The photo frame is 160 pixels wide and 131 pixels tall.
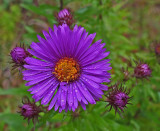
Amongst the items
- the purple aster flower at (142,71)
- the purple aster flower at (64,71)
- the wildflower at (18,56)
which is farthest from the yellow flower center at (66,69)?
the purple aster flower at (142,71)

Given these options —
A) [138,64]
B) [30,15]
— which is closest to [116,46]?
[138,64]

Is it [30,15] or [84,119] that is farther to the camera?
[30,15]

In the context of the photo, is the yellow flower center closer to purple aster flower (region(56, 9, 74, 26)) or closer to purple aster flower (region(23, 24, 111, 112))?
purple aster flower (region(23, 24, 111, 112))

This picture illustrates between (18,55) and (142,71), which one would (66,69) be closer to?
(18,55)

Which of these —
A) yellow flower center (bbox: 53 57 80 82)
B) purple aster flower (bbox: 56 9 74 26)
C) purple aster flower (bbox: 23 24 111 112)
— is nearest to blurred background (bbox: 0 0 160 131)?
purple aster flower (bbox: 23 24 111 112)

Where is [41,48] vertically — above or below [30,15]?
below

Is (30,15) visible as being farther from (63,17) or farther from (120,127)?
(120,127)

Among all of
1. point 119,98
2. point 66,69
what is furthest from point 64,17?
point 119,98
